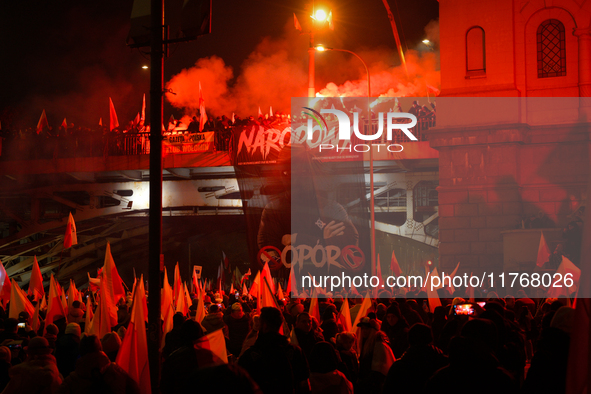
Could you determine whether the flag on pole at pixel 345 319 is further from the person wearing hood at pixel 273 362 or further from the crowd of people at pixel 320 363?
the person wearing hood at pixel 273 362

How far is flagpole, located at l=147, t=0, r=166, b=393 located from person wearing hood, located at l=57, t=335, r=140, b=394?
120 inches

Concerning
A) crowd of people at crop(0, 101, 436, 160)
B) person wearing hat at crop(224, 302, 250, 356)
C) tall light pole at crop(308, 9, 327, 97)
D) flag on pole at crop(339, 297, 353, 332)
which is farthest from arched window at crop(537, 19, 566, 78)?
person wearing hat at crop(224, 302, 250, 356)

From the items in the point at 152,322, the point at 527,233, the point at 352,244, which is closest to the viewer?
the point at 152,322

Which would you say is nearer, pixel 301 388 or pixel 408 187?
pixel 301 388

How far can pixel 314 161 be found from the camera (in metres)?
24.8

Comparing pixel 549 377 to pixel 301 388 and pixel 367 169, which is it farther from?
pixel 367 169

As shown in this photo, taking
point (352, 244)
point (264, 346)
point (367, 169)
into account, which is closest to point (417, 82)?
point (367, 169)

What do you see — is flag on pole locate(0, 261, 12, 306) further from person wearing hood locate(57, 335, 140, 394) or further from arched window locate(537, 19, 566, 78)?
arched window locate(537, 19, 566, 78)

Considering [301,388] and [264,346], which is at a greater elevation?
→ [264,346]

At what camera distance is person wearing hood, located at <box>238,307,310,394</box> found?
4.20 m

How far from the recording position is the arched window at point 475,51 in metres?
22.2

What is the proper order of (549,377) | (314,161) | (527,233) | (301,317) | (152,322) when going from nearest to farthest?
1. (549,377)
2. (301,317)
3. (152,322)
4. (527,233)
5. (314,161)

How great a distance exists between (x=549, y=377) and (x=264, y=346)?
74.9 inches

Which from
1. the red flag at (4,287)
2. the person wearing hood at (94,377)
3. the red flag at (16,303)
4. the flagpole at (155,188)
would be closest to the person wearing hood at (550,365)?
the person wearing hood at (94,377)
